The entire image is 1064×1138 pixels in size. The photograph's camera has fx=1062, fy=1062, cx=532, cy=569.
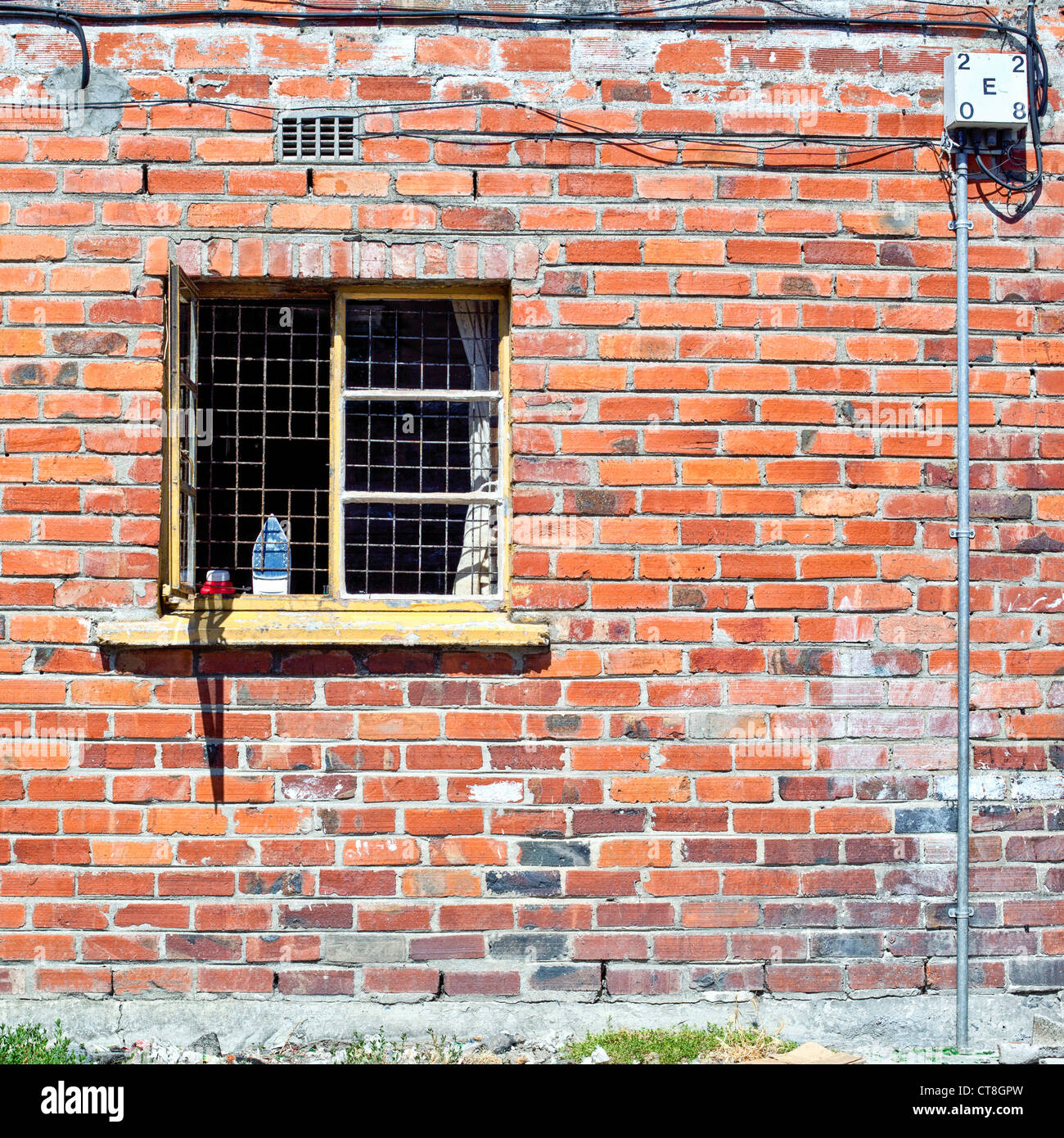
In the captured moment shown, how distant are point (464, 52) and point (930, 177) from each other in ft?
5.92

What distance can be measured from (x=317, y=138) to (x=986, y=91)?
249 cm

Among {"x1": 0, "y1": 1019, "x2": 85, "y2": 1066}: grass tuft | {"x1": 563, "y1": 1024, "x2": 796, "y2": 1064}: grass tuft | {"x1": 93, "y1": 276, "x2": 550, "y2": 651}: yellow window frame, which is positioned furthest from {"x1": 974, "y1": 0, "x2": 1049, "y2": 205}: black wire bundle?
{"x1": 0, "y1": 1019, "x2": 85, "y2": 1066}: grass tuft

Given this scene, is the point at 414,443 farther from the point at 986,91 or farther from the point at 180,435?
the point at 986,91

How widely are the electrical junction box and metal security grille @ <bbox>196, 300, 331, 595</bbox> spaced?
2.50 metres

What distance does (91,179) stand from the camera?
12.8 ft

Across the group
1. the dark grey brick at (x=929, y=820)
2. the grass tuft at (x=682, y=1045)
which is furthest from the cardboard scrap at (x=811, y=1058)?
the dark grey brick at (x=929, y=820)

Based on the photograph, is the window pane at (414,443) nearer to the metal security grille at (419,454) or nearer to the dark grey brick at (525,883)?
the metal security grille at (419,454)

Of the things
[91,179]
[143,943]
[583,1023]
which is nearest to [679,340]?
[91,179]

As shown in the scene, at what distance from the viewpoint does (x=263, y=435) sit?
4.07 meters

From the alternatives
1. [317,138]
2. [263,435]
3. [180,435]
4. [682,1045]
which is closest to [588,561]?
[263,435]

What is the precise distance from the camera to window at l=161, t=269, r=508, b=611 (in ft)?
13.3

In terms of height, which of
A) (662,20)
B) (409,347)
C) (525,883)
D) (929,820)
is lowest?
(525,883)

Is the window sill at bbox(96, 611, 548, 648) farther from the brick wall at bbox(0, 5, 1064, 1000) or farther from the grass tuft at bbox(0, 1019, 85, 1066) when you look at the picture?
the grass tuft at bbox(0, 1019, 85, 1066)

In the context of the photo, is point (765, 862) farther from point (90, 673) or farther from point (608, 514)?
point (90, 673)
